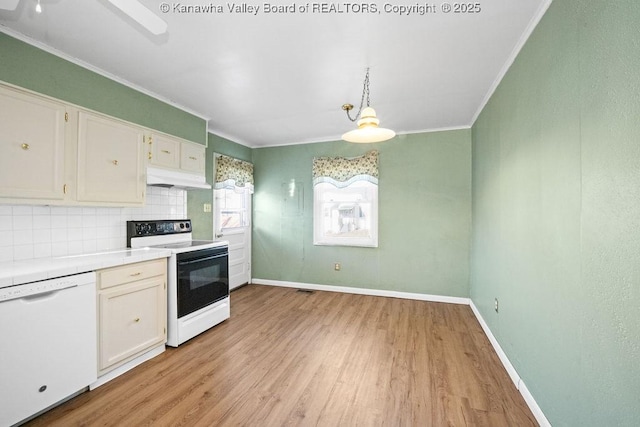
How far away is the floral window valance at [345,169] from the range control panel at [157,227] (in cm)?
206

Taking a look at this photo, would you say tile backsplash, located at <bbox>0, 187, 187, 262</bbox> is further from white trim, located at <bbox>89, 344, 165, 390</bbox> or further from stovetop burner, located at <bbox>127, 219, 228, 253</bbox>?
white trim, located at <bbox>89, 344, 165, 390</bbox>

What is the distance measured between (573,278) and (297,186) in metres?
3.72

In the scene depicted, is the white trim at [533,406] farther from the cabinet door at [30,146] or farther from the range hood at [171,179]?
the cabinet door at [30,146]

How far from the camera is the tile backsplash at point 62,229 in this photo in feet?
6.41

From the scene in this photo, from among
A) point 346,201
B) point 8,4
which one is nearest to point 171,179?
point 8,4

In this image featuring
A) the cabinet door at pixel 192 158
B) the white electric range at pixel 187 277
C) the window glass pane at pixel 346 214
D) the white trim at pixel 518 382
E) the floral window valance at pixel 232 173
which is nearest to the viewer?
→ the white trim at pixel 518 382

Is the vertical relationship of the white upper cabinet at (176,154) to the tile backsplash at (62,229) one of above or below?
above

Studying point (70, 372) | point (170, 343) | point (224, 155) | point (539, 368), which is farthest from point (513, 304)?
point (224, 155)

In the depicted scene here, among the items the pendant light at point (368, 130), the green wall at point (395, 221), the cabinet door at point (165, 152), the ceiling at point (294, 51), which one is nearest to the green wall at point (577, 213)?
the ceiling at point (294, 51)

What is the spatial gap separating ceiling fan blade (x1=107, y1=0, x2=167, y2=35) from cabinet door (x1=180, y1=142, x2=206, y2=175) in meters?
1.69

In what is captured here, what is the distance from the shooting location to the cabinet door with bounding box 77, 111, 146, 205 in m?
2.17

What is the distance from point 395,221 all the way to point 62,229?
375 centimetres

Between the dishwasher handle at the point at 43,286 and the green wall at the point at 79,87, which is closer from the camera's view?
the dishwasher handle at the point at 43,286

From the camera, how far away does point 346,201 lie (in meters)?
4.33
